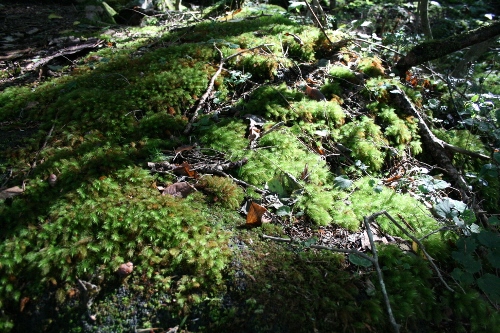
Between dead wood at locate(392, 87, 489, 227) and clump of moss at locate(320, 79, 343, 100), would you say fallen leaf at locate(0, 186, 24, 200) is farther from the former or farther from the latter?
dead wood at locate(392, 87, 489, 227)

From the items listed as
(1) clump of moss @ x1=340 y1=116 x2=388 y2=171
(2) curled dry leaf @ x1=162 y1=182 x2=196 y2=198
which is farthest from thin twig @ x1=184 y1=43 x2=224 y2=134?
(1) clump of moss @ x1=340 y1=116 x2=388 y2=171

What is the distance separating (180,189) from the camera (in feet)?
7.79

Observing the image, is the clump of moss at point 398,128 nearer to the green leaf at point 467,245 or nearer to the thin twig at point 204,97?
the green leaf at point 467,245

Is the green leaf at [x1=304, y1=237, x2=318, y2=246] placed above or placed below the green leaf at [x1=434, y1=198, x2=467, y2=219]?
below

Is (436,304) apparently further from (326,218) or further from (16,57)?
(16,57)

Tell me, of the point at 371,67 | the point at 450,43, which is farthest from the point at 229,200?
the point at 450,43

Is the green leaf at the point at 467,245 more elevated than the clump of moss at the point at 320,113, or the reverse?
the clump of moss at the point at 320,113

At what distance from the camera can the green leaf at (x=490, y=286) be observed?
6.03 ft

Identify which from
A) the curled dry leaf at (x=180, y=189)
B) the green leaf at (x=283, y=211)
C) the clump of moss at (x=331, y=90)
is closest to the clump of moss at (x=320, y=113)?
the clump of moss at (x=331, y=90)

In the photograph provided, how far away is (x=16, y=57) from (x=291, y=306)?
16.5ft

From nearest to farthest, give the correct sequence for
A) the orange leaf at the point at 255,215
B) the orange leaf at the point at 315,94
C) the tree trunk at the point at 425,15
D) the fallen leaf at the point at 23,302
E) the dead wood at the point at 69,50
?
the fallen leaf at the point at 23,302 → the orange leaf at the point at 255,215 → the orange leaf at the point at 315,94 → the dead wood at the point at 69,50 → the tree trunk at the point at 425,15

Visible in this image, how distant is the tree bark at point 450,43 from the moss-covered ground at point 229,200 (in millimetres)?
374

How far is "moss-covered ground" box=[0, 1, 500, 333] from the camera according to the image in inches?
69.1

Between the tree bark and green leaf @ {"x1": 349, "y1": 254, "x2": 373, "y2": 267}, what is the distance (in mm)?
2971
